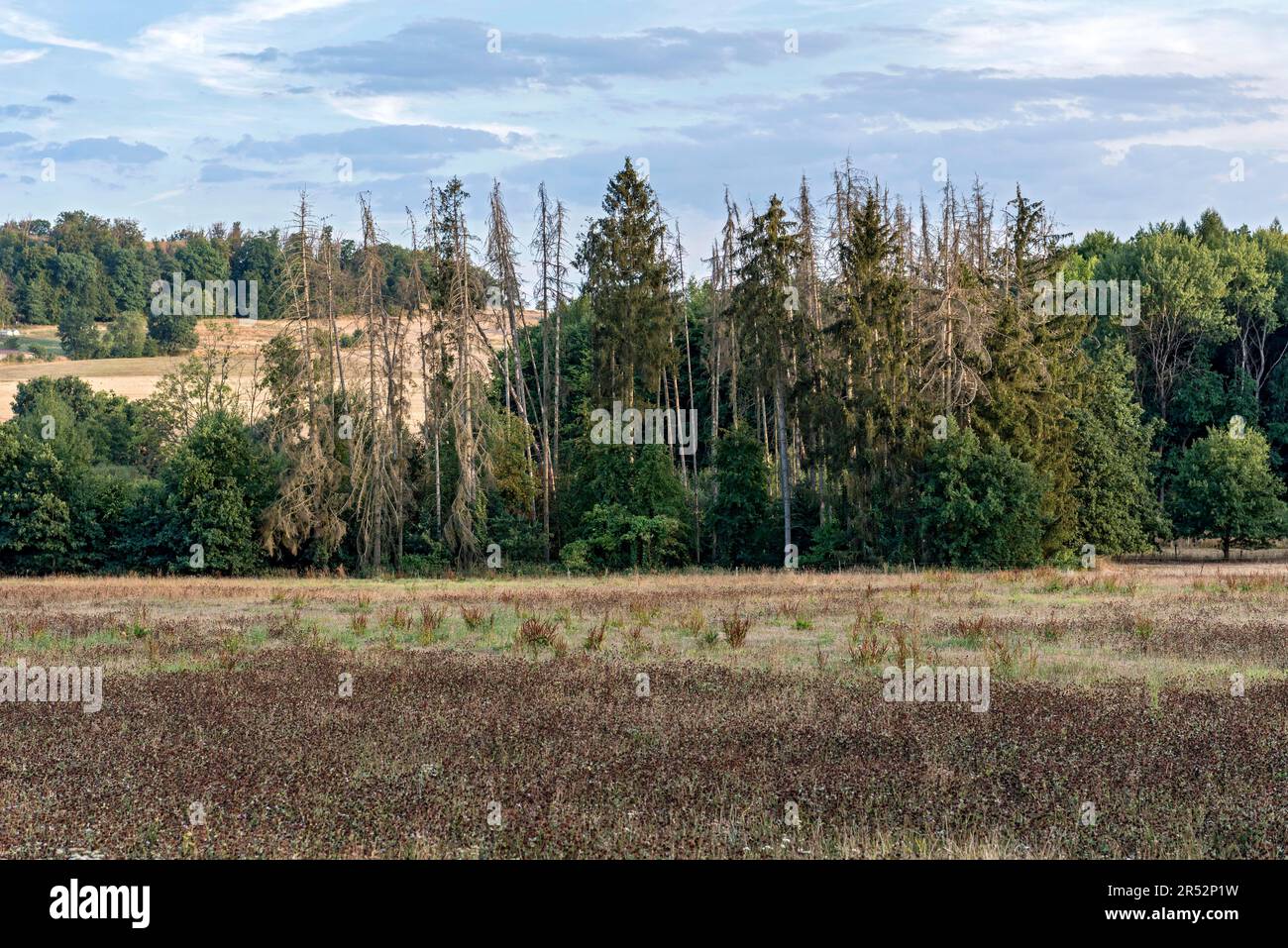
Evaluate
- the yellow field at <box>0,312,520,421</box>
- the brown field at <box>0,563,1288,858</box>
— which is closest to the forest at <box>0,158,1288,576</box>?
the brown field at <box>0,563,1288,858</box>

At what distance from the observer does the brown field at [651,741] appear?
380 inches

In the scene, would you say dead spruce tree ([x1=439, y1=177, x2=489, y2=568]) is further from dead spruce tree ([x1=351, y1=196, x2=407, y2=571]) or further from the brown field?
the brown field

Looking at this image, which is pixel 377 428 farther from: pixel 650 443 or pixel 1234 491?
pixel 1234 491

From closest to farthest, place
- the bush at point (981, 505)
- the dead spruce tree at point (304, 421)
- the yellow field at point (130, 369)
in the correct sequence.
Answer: the bush at point (981, 505) → the dead spruce tree at point (304, 421) → the yellow field at point (130, 369)

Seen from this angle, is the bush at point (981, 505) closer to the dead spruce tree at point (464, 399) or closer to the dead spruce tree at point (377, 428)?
the dead spruce tree at point (464, 399)

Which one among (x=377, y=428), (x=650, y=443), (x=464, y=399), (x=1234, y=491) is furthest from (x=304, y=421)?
(x=1234, y=491)

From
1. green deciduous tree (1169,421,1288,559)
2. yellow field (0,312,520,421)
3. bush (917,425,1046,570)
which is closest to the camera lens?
bush (917,425,1046,570)

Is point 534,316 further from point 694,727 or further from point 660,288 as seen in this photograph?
point 694,727

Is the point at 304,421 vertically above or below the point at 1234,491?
above

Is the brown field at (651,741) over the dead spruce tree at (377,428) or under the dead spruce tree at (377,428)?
under

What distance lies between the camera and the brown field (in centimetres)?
966

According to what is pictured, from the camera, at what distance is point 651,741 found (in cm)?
1302

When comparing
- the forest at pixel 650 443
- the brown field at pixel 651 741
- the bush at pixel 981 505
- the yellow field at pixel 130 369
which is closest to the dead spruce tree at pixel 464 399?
the forest at pixel 650 443

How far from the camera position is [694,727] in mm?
13703
